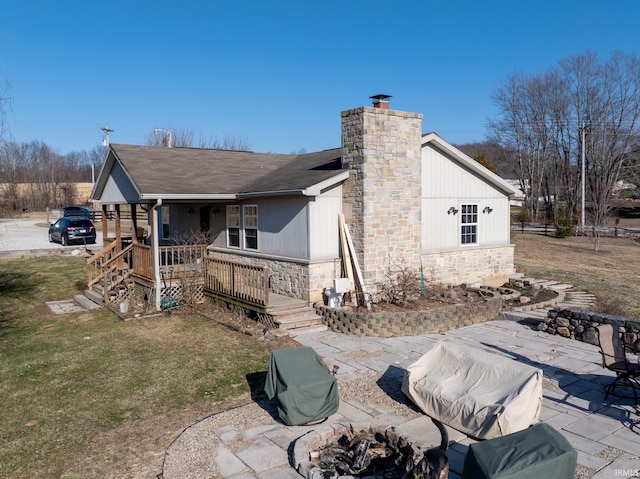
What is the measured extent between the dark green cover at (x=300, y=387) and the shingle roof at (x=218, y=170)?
5.87m

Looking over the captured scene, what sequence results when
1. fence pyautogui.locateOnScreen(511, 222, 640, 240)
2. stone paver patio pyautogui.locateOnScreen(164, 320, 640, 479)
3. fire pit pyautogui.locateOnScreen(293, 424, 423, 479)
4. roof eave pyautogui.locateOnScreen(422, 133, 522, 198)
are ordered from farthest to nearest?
fence pyautogui.locateOnScreen(511, 222, 640, 240)
roof eave pyautogui.locateOnScreen(422, 133, 522, 198)
stone paver patio pyautogui.locateOnScreen(164, 320, 640, 479)
fire pit pyautogui.locateOnScreen(293, 424, 423, 479)

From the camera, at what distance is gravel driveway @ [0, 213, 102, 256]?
2477cm

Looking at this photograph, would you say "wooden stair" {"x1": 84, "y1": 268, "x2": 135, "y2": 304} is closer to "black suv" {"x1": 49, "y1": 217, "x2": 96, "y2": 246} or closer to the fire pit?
the fire pit

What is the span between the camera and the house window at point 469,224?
15445 millimetres

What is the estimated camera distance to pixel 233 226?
15.5 metres

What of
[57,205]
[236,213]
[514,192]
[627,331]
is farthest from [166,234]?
[57,205]

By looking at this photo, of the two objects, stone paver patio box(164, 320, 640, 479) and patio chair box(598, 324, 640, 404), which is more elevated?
patio chair box(598, 324, 640, 404)

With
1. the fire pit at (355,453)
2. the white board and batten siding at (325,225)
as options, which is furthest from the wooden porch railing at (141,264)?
the fire pit at (355,453)

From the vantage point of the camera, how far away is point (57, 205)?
54688 millimetres

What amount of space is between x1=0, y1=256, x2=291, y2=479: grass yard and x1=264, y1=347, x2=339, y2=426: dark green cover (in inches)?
46.4

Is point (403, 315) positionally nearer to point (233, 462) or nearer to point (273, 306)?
point (273, 306)

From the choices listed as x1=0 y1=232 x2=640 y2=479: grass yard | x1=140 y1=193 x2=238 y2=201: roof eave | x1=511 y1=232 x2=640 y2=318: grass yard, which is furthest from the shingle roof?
x1=511 y1=232 x2=640 y2=318: grass yard

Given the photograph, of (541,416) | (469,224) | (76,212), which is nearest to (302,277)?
(469,224)

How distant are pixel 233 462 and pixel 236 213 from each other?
10.3m
